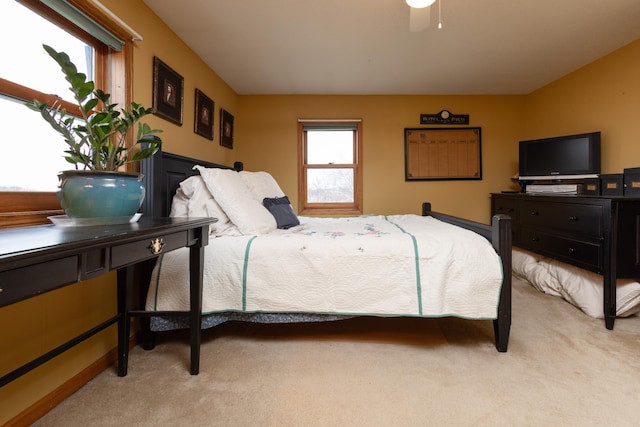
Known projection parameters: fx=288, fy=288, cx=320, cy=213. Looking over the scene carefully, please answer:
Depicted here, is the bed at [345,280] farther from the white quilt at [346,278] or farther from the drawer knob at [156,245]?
the drawer knob at [156,245]

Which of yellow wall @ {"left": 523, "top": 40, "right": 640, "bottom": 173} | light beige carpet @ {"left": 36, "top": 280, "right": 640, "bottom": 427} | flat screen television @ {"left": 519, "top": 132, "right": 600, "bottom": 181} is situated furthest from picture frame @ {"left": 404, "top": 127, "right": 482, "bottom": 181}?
light beige carpet @ {"left": 36, "top": 280, "right": 640, "bottom": 427}

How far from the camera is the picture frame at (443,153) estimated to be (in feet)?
12.6

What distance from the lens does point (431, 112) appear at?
3.86 metres

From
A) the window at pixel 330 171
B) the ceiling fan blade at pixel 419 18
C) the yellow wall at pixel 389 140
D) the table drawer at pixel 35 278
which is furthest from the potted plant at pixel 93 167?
the window at pixel 330 171

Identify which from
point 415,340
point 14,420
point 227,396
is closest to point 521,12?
point 415,340

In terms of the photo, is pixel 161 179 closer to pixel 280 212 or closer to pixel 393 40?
pixel 280 212

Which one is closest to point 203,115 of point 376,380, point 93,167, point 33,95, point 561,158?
point 33,95

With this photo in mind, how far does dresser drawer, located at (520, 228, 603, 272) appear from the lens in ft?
7.10

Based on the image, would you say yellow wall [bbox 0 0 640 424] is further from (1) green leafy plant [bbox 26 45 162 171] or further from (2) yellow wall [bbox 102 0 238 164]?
(1) green leafy plant [bbox 26 45 162 171]

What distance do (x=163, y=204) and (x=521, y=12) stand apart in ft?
9.56

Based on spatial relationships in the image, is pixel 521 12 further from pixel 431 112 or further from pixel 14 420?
pixel 14 420

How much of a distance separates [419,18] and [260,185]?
1.79 meters

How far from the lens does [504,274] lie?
1.64 m

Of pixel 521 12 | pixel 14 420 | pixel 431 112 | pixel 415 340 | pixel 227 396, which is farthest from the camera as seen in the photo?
pixel 431 112
